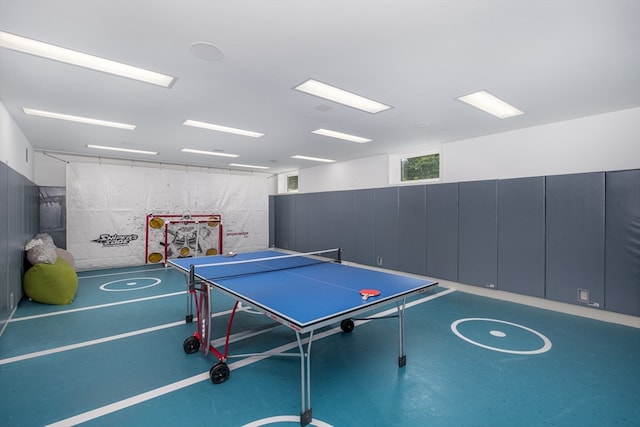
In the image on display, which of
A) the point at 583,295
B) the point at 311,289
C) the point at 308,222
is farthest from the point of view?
the point at 308,222

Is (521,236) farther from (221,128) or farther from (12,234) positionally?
(12,234)

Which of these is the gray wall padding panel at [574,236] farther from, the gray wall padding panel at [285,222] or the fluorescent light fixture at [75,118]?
the fluorescent light fixture at [75,118]

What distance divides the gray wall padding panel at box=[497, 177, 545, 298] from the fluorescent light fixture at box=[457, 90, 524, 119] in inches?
44.2

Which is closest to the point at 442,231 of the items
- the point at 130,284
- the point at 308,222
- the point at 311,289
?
the point at 311,289

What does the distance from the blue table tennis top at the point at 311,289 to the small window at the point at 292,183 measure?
6.92m

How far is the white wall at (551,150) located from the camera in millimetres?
4090

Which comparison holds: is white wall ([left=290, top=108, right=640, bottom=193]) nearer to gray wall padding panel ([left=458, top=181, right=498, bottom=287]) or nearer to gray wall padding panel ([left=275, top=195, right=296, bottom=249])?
gray wall padding panel ([left=458, top=181, right=498, bottom=287])

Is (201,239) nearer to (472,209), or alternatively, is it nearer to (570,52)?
(472,209)

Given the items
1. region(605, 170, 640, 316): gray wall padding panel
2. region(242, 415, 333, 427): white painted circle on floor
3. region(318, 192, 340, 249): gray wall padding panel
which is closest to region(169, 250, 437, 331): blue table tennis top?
region(242, 415, 333, 427): white painted circle on floor

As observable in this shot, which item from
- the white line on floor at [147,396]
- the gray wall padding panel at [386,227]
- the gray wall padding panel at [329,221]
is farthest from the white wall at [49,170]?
the gray wall padding panel at [386,227]

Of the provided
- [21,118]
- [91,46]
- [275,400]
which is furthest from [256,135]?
[275,400]

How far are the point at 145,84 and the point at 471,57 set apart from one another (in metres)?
3.42

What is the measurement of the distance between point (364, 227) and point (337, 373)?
15.4 feet

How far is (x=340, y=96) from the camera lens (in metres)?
3.78
